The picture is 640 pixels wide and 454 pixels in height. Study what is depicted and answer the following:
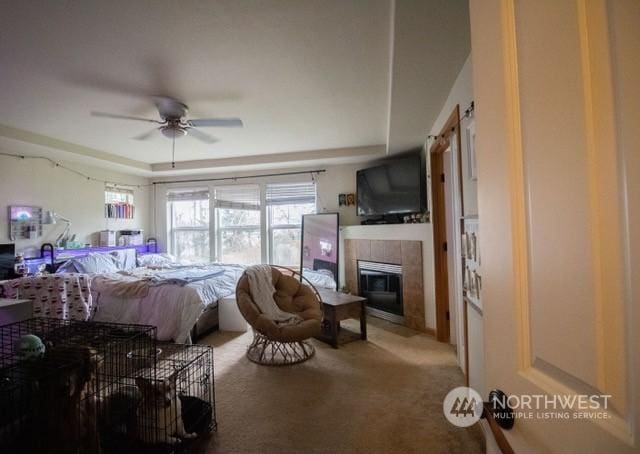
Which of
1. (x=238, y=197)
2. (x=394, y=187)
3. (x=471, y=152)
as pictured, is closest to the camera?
(x=471, y=152)

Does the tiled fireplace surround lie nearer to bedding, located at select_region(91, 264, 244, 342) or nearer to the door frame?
the door frame

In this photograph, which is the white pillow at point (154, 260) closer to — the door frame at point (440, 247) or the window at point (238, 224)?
the window at point (238, 224)

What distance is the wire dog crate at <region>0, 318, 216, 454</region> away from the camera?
106cm

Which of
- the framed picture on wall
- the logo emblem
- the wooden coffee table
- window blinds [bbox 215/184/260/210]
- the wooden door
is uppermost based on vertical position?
window blinds [bbox 215/184/260/210]

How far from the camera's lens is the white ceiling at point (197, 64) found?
5.68ft

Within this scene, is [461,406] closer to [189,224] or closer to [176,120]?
[176,120]

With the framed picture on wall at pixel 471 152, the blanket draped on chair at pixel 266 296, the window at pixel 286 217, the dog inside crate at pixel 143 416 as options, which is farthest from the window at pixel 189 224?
the framed picture on wall at pixel 471 152

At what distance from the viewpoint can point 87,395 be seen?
1159mm

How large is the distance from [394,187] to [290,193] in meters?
2.06

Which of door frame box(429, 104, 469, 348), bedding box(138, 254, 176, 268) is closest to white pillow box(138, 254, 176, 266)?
bedding box(138, 254, 176, 268)

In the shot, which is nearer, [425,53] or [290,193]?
[425,53]

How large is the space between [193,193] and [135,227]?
1303mm

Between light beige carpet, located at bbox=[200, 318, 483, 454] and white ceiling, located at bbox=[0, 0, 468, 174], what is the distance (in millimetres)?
2512

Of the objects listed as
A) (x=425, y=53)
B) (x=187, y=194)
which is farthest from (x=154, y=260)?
(x=425, y=53)
